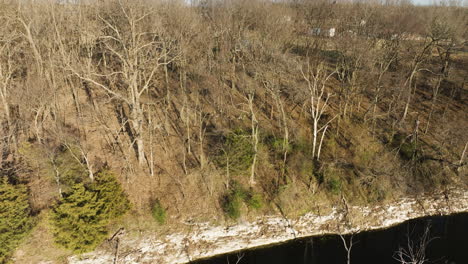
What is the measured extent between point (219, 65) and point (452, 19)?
26.2m

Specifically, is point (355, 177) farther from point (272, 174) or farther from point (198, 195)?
point (198, 195)

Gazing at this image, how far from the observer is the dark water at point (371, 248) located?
22188 millimetres

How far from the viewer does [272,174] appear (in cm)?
2916

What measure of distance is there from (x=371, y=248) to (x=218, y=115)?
19.6m

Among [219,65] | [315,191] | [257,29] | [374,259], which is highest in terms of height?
[257,29]

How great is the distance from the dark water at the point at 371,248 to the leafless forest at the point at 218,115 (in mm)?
3258

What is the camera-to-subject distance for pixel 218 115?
33.6 m

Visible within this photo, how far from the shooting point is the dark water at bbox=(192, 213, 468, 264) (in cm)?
2219

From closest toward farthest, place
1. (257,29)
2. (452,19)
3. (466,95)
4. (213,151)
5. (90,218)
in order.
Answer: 1. (90,218)
2. (213,151)
3. (452,19)
4. (257,29)
5. (466,95)

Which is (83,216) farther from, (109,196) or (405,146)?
(405,146)

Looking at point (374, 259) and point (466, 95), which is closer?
point (374, 259)

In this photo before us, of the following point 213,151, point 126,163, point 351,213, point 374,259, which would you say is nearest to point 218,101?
point 213,151

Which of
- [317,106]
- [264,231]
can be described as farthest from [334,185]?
[264,231]

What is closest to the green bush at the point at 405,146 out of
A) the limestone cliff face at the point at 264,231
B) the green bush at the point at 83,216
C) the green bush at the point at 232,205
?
the limestone cliff face at the point at 264,231
